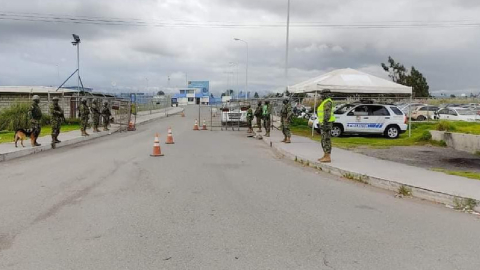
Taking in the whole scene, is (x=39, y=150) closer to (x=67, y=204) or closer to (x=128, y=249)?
(x=67, y=204)

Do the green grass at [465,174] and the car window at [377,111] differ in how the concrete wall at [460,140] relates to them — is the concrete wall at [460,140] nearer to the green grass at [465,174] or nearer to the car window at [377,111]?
the car window at [377,111]

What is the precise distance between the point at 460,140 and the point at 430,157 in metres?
2.90

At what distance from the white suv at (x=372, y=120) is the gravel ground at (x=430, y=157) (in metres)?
4.17

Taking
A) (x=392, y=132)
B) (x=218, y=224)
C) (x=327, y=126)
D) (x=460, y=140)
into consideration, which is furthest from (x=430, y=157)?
(x=218, y=224)

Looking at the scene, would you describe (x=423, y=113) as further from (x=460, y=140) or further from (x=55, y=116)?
(x=55, y=116)

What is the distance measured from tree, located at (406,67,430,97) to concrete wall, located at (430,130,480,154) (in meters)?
65.2

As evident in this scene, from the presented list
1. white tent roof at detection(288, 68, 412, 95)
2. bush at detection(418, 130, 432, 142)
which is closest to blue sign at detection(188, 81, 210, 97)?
white tent roof at detection(288, 68, 412, 95)

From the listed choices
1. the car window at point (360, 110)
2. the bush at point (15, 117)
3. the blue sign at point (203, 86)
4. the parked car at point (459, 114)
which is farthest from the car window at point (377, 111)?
the blue sign at point (203, 86)

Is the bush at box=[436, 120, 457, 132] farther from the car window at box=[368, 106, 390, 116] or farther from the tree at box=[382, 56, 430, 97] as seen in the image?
the tree at box=[382, 56, 430, 97]

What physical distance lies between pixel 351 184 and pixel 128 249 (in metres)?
5.81

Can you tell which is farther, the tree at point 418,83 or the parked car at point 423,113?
the tree at point 418,83

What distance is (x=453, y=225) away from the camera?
609 cm

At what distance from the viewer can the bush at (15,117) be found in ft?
80.8

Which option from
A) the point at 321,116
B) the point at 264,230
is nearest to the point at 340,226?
the point at 264,230
